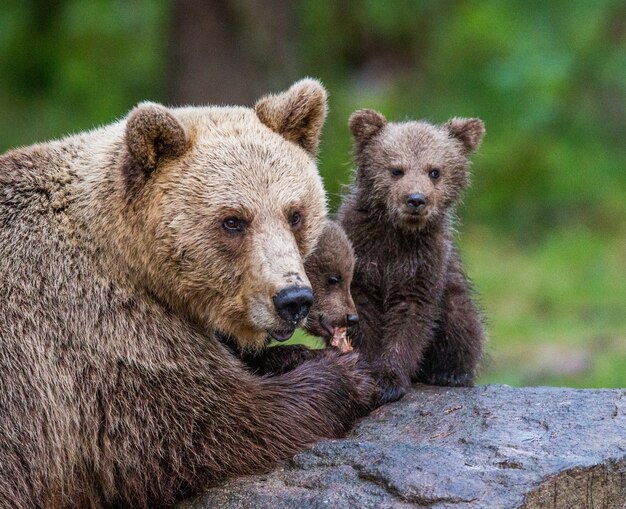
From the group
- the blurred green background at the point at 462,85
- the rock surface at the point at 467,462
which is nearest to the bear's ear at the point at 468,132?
the rock surface at the point at 467,462

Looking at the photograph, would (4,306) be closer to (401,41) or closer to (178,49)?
(178,49)

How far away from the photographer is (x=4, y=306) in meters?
6.38

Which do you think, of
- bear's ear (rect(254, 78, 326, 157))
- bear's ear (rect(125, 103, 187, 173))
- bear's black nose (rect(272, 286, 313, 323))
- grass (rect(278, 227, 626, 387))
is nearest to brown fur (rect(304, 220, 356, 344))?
bear's ear (rect(254, 78, 326, 157))

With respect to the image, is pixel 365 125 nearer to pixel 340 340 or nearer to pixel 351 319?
pixel 351 319

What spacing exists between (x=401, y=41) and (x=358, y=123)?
1302cm

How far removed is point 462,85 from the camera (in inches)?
712

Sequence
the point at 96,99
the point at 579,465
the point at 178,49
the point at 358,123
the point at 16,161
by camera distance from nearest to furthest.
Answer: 1. the point at 579,465
2. the point at 16,161
3. the point at 358,123
4. the point at 178,49
5. the point at 96,99

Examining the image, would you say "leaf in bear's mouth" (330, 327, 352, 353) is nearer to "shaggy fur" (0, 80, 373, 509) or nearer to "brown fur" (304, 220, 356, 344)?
"brown fur" (304, 220, 356, 344)

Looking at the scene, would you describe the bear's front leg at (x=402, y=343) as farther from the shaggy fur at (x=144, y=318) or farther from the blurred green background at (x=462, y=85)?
the blurred green background at (x=462, y=85)

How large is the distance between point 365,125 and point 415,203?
0.89 meters

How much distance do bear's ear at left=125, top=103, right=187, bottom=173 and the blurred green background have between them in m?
8.85

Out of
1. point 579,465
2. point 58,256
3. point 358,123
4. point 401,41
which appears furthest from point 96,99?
point 579,465

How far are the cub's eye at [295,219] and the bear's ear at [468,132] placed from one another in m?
1.80

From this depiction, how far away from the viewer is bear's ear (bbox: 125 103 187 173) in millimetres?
6398
